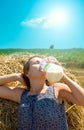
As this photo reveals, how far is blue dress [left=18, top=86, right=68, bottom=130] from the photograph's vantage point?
10.2 ft

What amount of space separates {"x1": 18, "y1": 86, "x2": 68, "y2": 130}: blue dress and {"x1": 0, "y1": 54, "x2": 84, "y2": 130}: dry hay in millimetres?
206

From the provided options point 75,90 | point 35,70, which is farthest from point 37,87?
point 75,90

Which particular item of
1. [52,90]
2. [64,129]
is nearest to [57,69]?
[52,90]

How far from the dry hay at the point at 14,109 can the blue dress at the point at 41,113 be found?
0.68ft

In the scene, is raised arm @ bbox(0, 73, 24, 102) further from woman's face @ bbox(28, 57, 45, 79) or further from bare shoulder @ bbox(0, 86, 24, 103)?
woman's face @ bbox(28, 57, 45, 79)

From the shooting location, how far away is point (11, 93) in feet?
10.7

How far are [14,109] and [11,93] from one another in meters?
0.19

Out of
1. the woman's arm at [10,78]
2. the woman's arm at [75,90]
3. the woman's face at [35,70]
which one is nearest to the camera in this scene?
the woman's face at [35,70]

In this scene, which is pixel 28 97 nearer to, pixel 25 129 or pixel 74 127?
pixel 25 129

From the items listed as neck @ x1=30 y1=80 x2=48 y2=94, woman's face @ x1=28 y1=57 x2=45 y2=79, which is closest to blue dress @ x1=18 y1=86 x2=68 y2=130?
neck @ x1=30 y1=80 x2=48 y2=94

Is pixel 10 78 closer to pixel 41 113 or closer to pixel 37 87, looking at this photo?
pixel 37 87

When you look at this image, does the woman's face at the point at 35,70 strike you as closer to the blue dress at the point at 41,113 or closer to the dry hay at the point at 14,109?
the blue dress at the point at 41,113

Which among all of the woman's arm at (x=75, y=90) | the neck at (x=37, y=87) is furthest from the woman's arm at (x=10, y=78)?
the woman's arm at (x=75, y=90)

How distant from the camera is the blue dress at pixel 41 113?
3.10 meters
